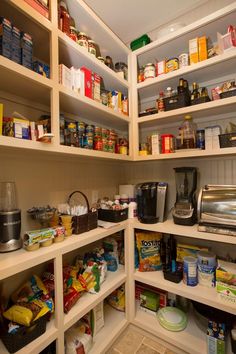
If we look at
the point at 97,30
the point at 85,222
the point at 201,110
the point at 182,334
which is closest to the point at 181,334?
the point at 182,334

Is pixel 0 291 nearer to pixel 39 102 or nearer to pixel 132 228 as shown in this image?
pixel 132 228

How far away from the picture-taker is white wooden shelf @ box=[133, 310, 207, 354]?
1.12 metres

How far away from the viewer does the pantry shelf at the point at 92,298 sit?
0.94 metres

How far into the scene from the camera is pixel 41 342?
0.79 m

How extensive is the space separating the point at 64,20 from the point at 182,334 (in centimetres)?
201

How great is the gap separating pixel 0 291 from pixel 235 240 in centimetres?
124

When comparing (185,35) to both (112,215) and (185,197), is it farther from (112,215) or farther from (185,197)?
(112,215)

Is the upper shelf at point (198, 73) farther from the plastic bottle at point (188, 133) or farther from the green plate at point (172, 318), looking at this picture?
the green plate at point (172, 318)

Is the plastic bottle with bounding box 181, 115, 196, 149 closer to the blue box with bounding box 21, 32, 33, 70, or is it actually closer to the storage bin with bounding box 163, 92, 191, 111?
the storage bin with bounding box 163, 92, 191, 111

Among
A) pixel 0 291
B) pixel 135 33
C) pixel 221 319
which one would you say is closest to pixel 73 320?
pixel 0 291

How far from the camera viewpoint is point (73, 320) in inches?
36.8

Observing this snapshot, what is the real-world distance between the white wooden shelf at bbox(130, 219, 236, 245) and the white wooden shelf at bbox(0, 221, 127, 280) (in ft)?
1.29

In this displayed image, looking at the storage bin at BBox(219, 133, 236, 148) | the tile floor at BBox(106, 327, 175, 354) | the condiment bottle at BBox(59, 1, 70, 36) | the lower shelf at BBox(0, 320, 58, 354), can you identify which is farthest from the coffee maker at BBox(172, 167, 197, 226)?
the condiment bottle at BBox(59, 1, 70, 36)

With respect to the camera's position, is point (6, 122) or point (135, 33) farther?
point (135, 33)
